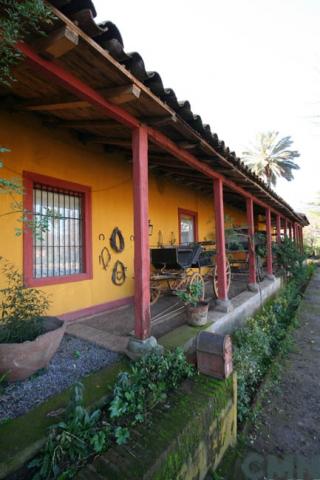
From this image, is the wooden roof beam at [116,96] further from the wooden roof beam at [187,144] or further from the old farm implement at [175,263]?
the old farm implement at [175,263]

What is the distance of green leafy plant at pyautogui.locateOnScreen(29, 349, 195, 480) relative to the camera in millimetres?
1454

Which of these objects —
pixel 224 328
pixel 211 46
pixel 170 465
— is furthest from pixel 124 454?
pixel 211 46

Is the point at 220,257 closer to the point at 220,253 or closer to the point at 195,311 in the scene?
the point at 220,253

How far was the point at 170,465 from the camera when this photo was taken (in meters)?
1.51

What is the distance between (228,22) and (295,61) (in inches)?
68.8

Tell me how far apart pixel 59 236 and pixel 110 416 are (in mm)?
2927

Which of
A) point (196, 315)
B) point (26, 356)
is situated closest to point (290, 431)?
point (196, 315)

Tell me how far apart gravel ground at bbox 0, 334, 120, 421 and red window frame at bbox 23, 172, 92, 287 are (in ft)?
3.28

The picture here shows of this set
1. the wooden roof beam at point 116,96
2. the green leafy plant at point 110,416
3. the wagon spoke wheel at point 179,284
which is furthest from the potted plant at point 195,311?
the wooden roof beam at point 116,96

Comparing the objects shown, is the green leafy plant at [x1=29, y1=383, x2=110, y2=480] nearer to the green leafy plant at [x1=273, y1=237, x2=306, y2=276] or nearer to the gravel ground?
the gravel ground

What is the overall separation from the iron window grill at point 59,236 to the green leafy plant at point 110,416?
2.23 meters

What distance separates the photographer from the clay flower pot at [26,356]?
2.08 meters

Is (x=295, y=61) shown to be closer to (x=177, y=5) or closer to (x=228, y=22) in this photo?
(x=228, y=22)

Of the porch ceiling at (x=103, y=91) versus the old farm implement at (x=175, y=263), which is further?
the old farm implement at (x=175, y=263)
